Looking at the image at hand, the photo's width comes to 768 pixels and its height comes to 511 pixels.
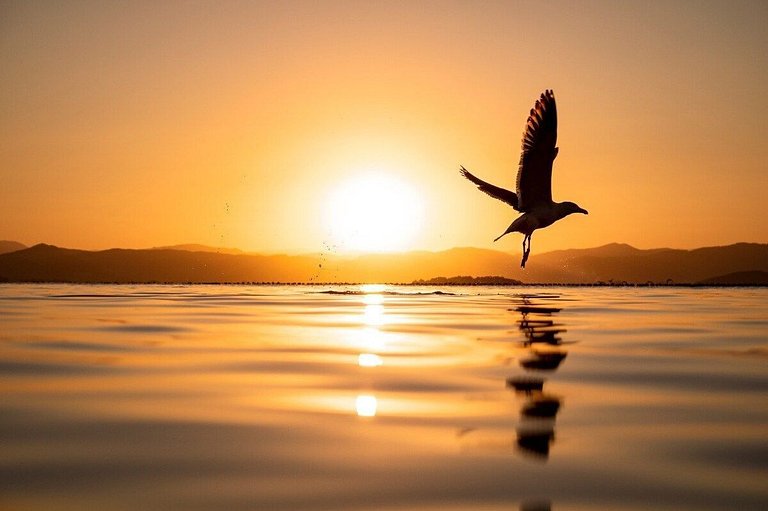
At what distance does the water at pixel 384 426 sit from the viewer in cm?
623

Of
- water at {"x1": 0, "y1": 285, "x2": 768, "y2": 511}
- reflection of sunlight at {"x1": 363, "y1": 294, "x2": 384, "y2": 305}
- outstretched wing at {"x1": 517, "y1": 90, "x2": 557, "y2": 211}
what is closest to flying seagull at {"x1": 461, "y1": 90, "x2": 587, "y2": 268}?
outstretched wing at {"x1": 517, "y1": 90, "x2": 557, "y2": 211}

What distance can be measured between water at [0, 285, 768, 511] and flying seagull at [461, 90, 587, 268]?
17960mm

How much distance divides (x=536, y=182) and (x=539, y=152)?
225 centimetres

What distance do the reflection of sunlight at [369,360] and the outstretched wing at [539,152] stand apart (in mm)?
20494

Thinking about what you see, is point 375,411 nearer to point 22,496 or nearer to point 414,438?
point 414,438

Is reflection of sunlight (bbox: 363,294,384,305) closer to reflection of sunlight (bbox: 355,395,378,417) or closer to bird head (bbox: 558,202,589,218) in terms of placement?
bird head (bbox: 558,202,589,218)

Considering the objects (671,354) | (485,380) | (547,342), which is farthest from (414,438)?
(547,342)

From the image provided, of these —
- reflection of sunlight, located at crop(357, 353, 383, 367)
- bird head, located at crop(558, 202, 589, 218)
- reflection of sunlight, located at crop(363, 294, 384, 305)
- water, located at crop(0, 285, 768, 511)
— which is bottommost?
water, located at crop(0, 285, 768, 511)

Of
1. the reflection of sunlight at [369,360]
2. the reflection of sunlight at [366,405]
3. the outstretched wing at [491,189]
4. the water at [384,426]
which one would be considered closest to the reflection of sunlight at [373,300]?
the outstretched wing at [491,189]

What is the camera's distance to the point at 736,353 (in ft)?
54.7

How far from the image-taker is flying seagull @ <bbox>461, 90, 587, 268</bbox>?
3512 cm

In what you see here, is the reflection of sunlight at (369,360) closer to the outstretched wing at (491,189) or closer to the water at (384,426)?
the water at (384,426)

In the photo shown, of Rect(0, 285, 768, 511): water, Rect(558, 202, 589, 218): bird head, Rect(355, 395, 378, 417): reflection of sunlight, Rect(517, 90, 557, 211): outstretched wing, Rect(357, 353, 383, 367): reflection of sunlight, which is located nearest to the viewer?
Rect(0, 285, 768, 511): water

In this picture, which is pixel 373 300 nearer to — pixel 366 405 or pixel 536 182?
pixel 536 182
